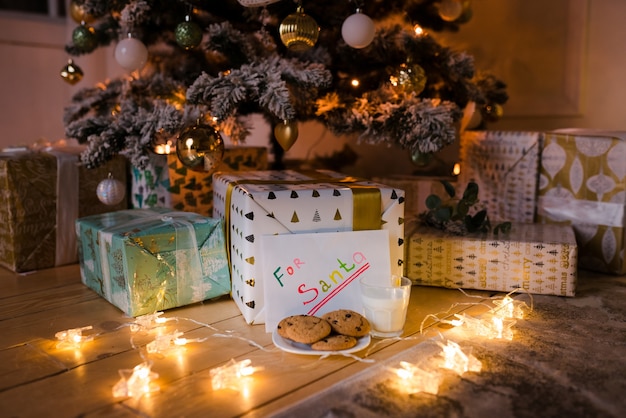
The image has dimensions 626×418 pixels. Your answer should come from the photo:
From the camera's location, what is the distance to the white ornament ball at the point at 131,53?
119 centimetres

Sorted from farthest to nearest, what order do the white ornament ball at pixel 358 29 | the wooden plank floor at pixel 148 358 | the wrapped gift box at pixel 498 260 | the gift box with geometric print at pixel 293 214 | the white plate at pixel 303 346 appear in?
the white ornament ball at pixel 358 29 → the wrapped gift box at pixel 498 260 → the gift box with geometric print at pixel 293 214 → the white plate at pixel 303 346 → the wooden plank floor at pixel 148 358

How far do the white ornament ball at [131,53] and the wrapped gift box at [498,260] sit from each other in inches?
26.3

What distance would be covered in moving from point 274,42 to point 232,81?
299mm

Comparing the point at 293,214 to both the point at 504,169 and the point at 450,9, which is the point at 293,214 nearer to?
the point at 504,169

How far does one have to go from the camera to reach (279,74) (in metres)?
1.06

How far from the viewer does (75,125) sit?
1183 mm

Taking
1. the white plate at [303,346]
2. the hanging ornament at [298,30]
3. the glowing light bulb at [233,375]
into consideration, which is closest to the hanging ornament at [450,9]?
the hanging ornament at [298,30]

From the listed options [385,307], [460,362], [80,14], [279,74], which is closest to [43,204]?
[80,14]

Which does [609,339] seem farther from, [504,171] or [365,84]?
[365,84]

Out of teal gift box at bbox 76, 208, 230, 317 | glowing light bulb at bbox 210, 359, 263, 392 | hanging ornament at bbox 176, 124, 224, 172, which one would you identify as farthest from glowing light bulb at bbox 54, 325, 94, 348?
hanging ornament at bbox 176, 124, 224, 172

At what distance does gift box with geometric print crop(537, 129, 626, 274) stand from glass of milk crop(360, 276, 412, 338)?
0.55 m

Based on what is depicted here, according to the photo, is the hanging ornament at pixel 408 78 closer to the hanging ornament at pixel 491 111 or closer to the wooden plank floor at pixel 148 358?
the hanging ornament at pixel 491 111

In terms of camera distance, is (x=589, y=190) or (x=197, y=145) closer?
(x=197, y=145)

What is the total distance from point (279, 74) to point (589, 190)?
2.22 ft
